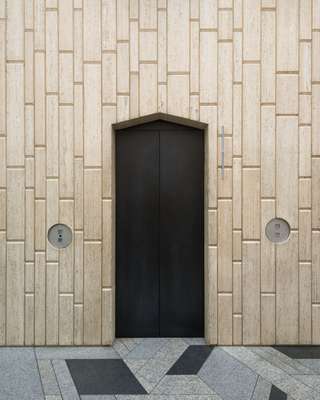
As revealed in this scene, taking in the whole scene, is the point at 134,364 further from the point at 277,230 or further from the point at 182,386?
the point at 277,230

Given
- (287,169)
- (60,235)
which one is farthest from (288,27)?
(60,235)

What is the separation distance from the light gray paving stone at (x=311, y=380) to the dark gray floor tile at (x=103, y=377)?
5.51 ft

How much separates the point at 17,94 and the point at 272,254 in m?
3.86

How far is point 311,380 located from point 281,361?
1.60 ft

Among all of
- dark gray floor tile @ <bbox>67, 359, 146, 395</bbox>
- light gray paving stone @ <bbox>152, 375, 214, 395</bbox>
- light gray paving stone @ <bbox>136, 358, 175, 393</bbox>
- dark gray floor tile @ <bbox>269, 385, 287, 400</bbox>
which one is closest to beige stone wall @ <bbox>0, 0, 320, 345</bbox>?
dark gray floor tile @ <bbox>67, 359, 146, 395</bbox>

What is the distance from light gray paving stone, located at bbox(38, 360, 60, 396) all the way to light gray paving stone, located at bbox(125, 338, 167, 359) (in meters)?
0.92

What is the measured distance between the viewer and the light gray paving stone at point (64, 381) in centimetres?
388

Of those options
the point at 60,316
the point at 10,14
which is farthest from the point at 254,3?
the point at 60,316

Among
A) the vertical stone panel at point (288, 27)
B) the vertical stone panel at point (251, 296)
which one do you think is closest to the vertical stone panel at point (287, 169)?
the vertical stone panel at point (251, 296)

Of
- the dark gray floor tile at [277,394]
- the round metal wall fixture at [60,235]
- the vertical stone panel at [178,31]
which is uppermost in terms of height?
the vertical stone panel at [178,31]

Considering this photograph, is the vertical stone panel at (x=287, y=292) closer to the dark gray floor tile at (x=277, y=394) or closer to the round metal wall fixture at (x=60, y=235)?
the dark gray floor tile at (x=277, y=394)

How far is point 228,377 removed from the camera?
167 inches

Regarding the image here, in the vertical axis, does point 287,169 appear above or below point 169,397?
above

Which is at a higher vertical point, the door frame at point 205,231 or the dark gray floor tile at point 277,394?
the door frame at point 205,231
